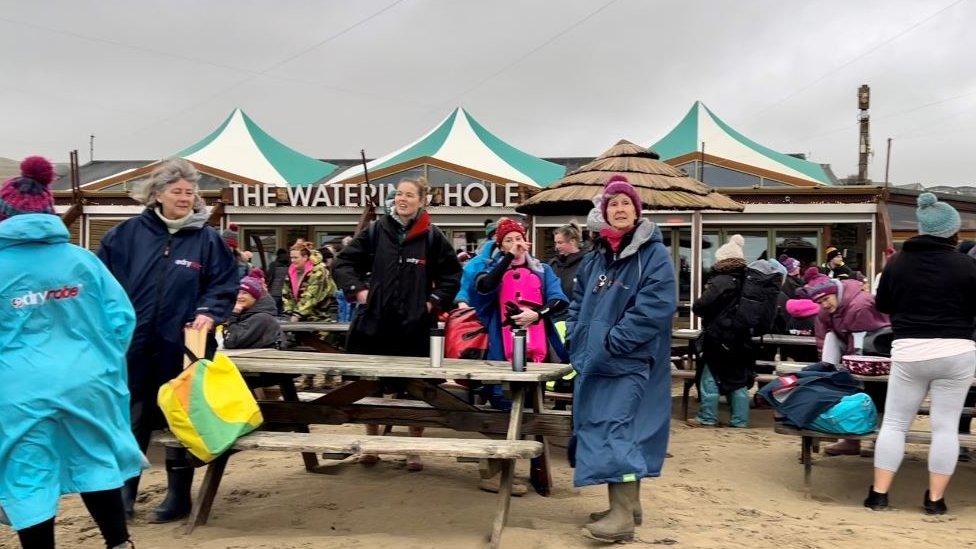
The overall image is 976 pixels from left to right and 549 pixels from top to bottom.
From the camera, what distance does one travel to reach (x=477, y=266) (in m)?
5.55

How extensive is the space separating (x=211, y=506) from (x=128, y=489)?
43 centimetres

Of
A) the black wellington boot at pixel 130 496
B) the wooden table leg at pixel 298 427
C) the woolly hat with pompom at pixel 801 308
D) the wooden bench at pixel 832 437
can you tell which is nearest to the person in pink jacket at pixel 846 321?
the woolly hat with pompom at pixel 801 308

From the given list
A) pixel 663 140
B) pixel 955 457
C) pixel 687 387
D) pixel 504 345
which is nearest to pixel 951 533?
pixel 955 457

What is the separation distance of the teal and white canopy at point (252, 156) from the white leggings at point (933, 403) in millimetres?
16663

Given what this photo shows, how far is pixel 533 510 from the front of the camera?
4.80m

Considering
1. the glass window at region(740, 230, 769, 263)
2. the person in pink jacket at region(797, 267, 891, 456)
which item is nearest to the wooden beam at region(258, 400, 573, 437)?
the person in pink jacket at region(797, 267, 891, 456)

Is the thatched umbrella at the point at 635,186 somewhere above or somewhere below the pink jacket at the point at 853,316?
above

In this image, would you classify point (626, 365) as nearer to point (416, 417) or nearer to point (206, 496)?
point (416, 417)

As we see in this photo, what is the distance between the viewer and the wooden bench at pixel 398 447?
402 centimetres

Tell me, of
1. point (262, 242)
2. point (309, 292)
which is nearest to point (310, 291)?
point (309, 292)

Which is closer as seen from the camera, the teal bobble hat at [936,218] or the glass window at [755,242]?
the teal bobble hat at [936,218]

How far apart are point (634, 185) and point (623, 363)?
4.93 m

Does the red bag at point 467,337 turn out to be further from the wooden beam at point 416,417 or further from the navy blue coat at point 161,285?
the navy blue coat at point 161,285

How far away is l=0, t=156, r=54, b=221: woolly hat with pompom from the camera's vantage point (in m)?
3.78
